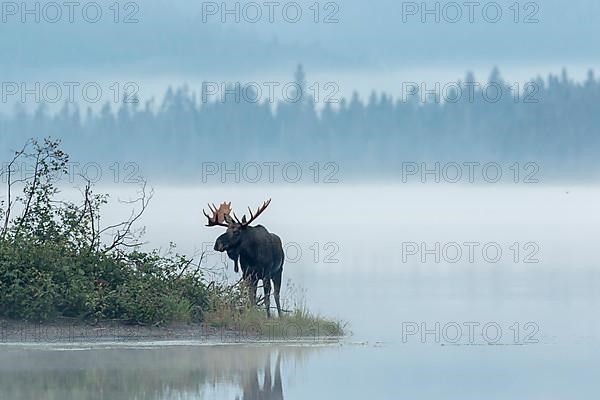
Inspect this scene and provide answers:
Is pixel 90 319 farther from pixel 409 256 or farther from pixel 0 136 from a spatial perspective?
pixel 0 136

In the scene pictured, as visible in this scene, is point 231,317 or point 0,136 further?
point 0,136

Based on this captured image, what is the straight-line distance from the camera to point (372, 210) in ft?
452

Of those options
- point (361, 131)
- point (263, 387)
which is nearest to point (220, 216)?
point (263, 387)

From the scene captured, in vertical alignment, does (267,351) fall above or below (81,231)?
below

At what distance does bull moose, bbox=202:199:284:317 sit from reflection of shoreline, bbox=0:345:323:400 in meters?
2.54

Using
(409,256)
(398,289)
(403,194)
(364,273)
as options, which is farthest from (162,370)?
(403,194)

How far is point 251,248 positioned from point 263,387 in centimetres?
717

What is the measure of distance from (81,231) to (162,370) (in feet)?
18.8

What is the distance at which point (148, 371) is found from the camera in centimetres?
2106

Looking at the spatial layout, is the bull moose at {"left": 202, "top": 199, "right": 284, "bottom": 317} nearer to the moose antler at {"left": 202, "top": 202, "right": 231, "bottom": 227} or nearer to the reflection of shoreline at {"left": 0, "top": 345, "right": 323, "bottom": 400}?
the moose antler at {"left": 202, "top": 202, "right": 231, "bottom": 227}

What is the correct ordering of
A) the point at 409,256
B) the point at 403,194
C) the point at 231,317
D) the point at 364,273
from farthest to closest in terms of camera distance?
the point at 403,194, the point at 409,256, the point at 364,273, the point at 231,317

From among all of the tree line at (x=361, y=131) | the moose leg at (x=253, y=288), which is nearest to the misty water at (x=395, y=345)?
the moose leg at (x=253, y=288)

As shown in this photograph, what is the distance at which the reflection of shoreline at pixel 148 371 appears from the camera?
63.4 ft

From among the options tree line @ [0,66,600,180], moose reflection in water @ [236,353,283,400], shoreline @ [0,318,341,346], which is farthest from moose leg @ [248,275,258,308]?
tree line @ [0,66,600,180]
